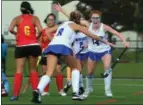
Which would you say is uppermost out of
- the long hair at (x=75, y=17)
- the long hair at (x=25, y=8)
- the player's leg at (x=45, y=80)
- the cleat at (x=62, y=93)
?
the long hair at (x=25, y=8)

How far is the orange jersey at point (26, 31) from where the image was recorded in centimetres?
1180

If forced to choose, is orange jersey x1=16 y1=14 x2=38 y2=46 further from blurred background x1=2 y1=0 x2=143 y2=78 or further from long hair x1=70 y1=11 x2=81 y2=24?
blurred background x1=2 y1=0 x2=143 y2=78

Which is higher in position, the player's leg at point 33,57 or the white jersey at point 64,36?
the white jersey at point 64,36

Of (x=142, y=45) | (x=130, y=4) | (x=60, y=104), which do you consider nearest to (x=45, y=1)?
(x=130, y=4)

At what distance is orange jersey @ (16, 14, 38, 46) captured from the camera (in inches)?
464

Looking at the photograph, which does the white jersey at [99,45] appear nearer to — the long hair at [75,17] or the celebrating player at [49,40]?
the celebrating player at [49,40]

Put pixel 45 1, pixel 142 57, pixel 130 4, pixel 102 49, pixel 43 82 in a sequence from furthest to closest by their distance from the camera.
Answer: pixel 130 4
pixel 45 1
pixel 142 57
pixel 102 49
pixel 43 82

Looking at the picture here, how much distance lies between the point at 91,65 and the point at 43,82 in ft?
8.07

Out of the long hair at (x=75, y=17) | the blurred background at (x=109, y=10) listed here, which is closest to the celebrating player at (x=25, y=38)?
the long hair at (x=75, y=17)

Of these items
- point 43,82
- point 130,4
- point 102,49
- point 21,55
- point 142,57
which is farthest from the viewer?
point 130,4

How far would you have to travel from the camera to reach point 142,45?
33000 millimetres

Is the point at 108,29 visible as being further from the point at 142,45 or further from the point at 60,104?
the point at 142,45

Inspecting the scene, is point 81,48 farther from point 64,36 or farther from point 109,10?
point 109,10

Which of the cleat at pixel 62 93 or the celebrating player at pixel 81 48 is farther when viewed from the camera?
the celebrating player at pixel 81 48
